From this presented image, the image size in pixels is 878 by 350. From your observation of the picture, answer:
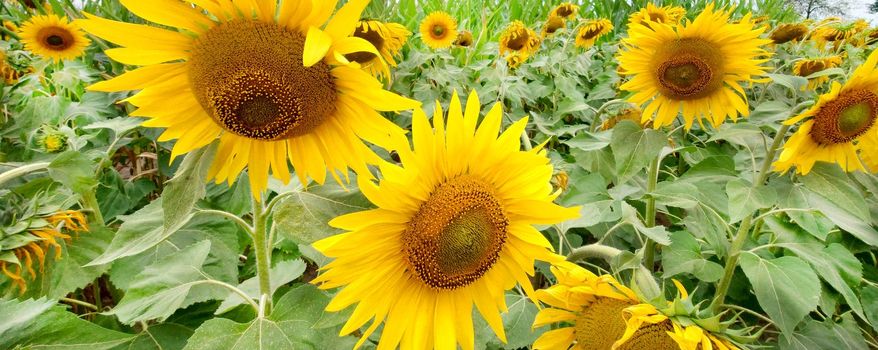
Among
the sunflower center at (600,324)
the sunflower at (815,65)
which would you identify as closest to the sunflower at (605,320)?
the sunflower center at (600,324)

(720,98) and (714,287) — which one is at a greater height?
(720,98)

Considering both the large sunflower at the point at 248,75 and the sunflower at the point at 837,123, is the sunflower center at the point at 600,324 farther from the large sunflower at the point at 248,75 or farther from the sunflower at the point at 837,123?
the sunflower at the point at 837,123

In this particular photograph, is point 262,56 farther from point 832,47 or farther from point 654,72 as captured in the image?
point 832,47

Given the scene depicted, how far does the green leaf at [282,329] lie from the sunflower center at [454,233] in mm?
166

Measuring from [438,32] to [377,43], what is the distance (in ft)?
5.90

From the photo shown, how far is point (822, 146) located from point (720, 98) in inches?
13.5

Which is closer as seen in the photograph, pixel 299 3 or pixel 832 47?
pixel 299 3

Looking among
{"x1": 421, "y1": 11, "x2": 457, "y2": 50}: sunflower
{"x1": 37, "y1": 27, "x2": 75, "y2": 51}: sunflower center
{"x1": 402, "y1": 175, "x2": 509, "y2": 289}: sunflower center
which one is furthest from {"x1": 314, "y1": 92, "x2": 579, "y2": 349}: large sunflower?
{"x1": 37, "y1": 27, "x2": 75, "y2": 51}: sunflower center

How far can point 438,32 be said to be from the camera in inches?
140

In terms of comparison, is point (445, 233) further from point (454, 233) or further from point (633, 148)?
point (633, 148)

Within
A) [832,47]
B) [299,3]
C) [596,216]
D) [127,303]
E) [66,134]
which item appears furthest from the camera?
[832,47]

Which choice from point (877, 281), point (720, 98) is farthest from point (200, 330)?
point (877, 281)

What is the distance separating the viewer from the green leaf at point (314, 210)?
74 centimetres

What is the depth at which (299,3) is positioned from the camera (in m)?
0.64
